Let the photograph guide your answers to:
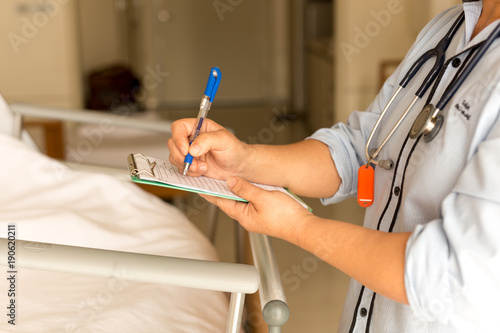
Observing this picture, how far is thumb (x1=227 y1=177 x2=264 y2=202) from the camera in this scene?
3.00 ft

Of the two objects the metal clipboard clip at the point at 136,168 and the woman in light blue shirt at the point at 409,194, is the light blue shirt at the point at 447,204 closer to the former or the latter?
the woman in light blue shirt at the point at 409,194

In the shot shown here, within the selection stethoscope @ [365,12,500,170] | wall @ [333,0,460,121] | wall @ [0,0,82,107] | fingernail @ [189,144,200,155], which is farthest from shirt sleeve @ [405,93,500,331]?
wall @ [0,0,82,107]

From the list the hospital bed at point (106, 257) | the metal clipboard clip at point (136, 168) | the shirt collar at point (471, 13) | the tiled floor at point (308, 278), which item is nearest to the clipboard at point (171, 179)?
the metal clipboard clip at point (136, 168)

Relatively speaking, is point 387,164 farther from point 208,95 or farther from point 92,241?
point 92,241

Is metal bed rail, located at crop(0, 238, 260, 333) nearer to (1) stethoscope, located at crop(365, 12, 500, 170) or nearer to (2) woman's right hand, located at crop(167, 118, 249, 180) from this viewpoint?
(2) woman's right hand, located at crop(167, 118, 249, 180)

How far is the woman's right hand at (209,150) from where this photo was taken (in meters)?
1.06

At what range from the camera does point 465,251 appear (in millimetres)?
723

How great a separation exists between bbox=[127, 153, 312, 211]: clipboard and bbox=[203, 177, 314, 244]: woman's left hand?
0.02m

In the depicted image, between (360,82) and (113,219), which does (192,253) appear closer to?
(113,219)

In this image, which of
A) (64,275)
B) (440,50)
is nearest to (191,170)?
(64,275)

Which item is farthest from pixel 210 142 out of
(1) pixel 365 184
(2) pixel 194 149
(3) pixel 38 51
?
(3) pixel 38 51

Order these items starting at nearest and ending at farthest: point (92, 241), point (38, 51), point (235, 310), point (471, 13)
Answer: point (235, 310)
point (471, 13)
point (92, 241)
point (38, 51)

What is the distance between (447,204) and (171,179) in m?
0.45

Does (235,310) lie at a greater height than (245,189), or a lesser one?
lesser
